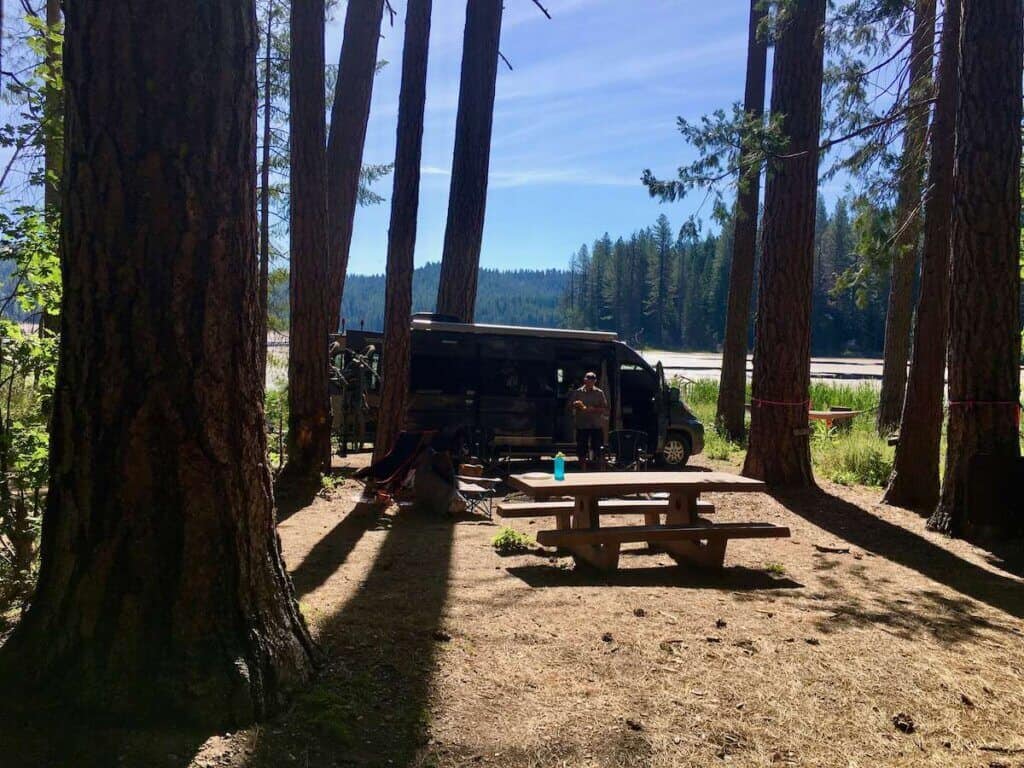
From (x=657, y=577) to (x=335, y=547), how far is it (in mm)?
2659

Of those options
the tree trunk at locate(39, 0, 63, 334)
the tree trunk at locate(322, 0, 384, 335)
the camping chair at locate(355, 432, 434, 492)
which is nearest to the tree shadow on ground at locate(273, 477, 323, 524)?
the camping chair at locate(355, 432, 434, 492)

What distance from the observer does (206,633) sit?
9.43 ft

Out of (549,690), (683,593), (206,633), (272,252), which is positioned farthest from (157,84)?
(272,252)

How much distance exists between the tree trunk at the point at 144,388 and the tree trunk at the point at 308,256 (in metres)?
6.73

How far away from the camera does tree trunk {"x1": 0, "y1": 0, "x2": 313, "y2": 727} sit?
277cm

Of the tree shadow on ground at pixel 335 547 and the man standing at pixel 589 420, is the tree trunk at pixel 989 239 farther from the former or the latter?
the tree shadow on ground at pixel 335 547

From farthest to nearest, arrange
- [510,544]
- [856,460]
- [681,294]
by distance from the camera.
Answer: [681,294], [856,460], [510,544]

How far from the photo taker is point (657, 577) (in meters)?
6.19

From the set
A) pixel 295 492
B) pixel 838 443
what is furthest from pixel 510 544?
pixel 838 443

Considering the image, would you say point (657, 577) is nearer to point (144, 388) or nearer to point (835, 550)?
point (835, 550)

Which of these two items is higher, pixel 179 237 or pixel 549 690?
pixel 179 237

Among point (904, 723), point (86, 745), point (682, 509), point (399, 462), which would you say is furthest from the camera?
point (399, 462)

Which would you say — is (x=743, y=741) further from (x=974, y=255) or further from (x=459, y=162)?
(x=459, y=162)

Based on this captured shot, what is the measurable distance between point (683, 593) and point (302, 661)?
2990 mm
